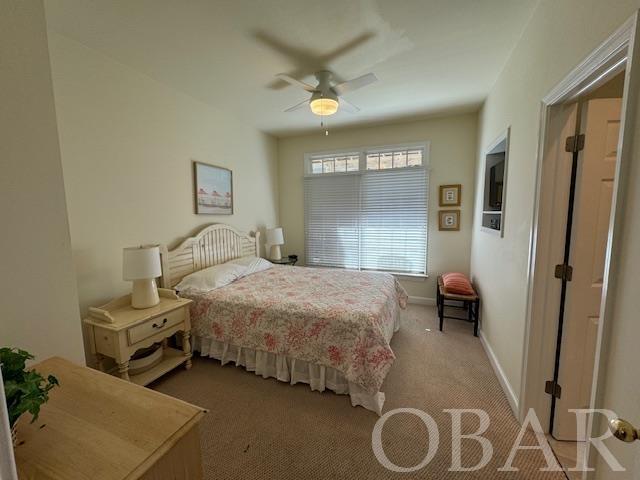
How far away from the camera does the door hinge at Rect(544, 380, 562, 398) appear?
1687mm

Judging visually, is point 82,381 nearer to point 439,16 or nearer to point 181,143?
point 181,143

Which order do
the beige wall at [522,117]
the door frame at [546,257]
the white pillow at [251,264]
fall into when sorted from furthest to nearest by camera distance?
the white pillow at [251,264]
the beige wall at [522,117]
the door frame at [546,257]

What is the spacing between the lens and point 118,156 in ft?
7.64

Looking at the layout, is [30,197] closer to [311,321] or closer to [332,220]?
[311,321]

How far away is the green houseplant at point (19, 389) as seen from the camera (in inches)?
26.4

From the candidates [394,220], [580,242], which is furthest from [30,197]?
[394,220]

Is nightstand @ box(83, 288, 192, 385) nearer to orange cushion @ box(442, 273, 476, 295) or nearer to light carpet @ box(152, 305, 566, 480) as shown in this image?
light carpet @ box(152, 305, 566, 480)

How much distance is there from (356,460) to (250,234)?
3095 millimetres

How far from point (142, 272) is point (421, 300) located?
3.58 meters

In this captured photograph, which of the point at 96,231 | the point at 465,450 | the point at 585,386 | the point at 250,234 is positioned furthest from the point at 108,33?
the point at 585,386

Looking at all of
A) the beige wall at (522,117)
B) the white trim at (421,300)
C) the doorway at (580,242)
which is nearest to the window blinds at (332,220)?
the white trim at (421,300)

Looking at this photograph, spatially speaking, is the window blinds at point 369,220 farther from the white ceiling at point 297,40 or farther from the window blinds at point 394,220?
the white ceiling at point 297,40

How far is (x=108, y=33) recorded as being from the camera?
6.40 ft

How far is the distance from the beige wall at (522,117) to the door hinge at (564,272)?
0.20 m
